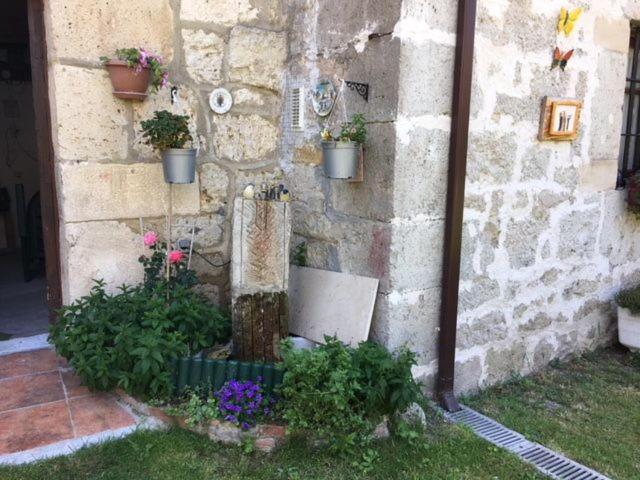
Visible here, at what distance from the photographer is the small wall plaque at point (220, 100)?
317cm

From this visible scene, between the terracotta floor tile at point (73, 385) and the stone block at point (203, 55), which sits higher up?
the stone block at point (203, 55)

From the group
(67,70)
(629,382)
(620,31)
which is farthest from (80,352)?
(620,31)

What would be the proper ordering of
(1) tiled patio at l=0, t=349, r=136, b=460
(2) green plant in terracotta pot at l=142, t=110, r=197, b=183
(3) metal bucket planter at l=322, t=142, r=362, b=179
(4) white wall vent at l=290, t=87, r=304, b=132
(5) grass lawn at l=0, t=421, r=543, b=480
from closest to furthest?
1. (5) grass lawn at l=0, t=421, r=543, b=480
2. (1) tiled patio at l=0, t=349, r=136, b=460
3. (3) metal bucket planter at l=322, t=142, r=362, b=179
4. (2) green plant in terracotta pot at l=142, t=110, r=197, b=183
5. (4) white wall vent at l=290, t=87, r=304, b=132

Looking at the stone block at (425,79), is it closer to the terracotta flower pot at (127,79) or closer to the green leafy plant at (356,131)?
the green leafy plant at (356,131)

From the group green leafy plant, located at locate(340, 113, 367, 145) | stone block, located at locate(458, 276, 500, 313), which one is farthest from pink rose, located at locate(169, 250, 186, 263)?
stone block, located at locate(458, 276, 500, 313)

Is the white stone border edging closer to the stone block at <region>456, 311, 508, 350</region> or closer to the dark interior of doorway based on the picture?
the dark interior of doorway

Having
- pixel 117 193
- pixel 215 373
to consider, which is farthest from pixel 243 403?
pixel 117 193

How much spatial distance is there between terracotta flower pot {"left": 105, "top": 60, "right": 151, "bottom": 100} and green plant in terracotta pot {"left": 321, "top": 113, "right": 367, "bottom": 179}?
100 centimetres

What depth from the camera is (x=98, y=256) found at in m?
2.98

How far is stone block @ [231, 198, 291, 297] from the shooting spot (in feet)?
9.14

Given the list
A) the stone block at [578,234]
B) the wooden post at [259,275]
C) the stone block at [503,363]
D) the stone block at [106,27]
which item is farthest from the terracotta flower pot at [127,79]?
the stone block at [578,234]

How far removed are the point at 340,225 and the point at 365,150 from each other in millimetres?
463

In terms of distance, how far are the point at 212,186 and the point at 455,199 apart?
143 cm

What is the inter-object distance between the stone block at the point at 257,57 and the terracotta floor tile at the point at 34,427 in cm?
201
